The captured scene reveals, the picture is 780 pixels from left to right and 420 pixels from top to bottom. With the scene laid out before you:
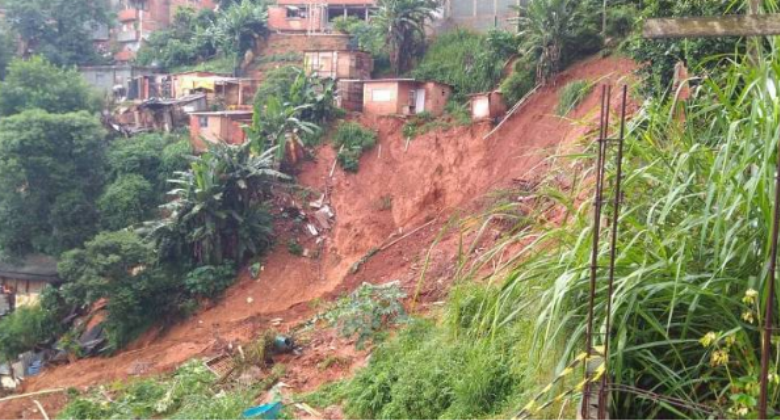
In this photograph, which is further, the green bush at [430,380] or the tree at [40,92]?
the tree at [40,92]

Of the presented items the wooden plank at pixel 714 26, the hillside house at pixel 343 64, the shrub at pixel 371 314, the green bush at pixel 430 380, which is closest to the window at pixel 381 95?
the hillside house at pixel 343 64

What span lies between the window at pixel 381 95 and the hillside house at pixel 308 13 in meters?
9.38

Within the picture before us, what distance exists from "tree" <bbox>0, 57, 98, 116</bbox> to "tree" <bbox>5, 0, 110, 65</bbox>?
656 cm

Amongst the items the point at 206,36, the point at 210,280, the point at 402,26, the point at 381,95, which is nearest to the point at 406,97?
the point at 381,95

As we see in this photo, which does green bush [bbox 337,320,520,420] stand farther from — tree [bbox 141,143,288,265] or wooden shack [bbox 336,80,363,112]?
wooden shack [bbox 336,80,363,112]

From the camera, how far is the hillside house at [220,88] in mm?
21031

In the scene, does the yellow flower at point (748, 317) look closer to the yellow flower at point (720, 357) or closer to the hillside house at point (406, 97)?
the yellow flower at point (720, 357)

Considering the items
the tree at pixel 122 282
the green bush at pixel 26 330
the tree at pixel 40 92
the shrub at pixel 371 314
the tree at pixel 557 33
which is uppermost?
the tree at pixel 557 33

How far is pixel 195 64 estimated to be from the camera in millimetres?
25859

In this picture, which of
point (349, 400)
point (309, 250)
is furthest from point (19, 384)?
point (349, 400)

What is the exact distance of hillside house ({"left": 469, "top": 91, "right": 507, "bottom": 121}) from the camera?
1485 centimetres

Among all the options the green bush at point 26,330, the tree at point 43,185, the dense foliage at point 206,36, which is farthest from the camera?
the dense foliage at point 206,36

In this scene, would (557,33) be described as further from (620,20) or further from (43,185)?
(43,185)

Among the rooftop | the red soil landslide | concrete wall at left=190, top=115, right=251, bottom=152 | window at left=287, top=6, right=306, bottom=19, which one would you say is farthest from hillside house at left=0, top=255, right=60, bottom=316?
window at left=287, top=6, right=306, bottom=19
